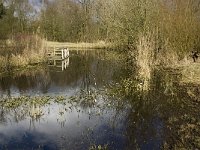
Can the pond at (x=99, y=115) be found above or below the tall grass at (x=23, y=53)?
below

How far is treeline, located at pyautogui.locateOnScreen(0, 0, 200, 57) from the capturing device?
1797 cm

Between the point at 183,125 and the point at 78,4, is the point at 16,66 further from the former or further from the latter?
the point at 78,4

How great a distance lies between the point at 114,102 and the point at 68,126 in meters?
2.97

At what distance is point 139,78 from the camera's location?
574 inches

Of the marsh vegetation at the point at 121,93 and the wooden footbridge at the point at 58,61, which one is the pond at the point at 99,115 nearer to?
the marsh vegetation at the point at 121,93

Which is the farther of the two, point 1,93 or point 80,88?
point 80,88

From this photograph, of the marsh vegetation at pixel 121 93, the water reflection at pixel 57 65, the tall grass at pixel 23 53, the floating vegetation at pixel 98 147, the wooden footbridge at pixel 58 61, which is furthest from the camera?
the wooden footbridge at pixel 58 61

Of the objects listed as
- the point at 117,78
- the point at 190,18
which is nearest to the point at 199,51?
the point at 190,18

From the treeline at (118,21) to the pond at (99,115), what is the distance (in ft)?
11.6

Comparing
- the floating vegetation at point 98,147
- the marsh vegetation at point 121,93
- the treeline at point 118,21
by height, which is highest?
the treeline at point 118,21

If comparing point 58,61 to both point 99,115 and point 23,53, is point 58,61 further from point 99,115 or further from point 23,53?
point 99,115

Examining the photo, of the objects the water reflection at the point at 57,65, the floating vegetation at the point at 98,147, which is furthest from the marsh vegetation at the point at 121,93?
the water reflection at the point at 57,65

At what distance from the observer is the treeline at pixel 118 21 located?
18.0m

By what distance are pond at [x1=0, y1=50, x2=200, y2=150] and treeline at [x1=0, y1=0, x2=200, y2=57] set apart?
355cm
